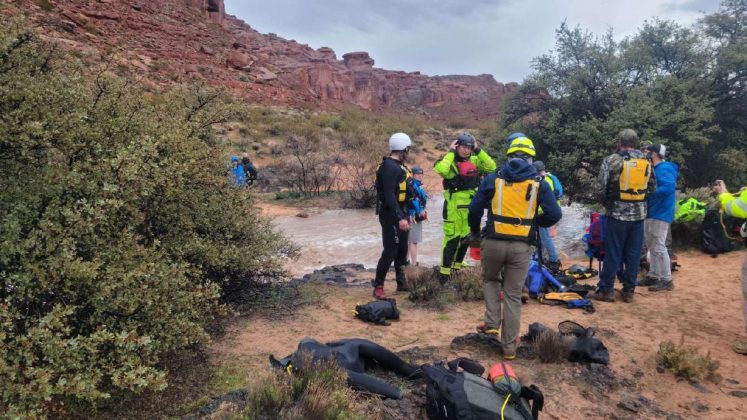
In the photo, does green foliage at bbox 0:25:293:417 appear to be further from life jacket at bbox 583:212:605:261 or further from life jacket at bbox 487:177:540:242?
life jacket at bbox 583:212:605:261

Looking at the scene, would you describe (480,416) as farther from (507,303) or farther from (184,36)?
(184,36)

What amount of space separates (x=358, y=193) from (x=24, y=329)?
619 inches

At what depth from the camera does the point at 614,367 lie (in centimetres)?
412

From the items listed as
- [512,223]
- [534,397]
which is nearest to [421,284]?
[512,223]

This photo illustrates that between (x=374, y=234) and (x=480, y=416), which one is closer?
(x=480, y=416)

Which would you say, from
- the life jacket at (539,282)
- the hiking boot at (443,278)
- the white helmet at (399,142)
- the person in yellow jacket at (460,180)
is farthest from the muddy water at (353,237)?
the life jacket at (539,282)

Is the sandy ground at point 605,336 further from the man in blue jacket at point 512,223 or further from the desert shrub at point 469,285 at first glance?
the man in blue jacket at point 512,223

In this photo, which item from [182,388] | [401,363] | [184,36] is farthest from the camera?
[184,36]

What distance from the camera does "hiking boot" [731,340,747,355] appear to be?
4474 millimetres

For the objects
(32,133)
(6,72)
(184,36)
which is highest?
(184,36)

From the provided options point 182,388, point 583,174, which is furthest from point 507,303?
point 583,174

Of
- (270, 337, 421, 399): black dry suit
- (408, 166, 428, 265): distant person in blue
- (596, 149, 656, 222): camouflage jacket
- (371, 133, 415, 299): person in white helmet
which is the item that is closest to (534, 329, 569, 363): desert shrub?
(270, 337, 421, 399): black dry suit

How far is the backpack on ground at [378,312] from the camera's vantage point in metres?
5.07

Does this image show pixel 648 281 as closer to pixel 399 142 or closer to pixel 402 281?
pixel 402 281
